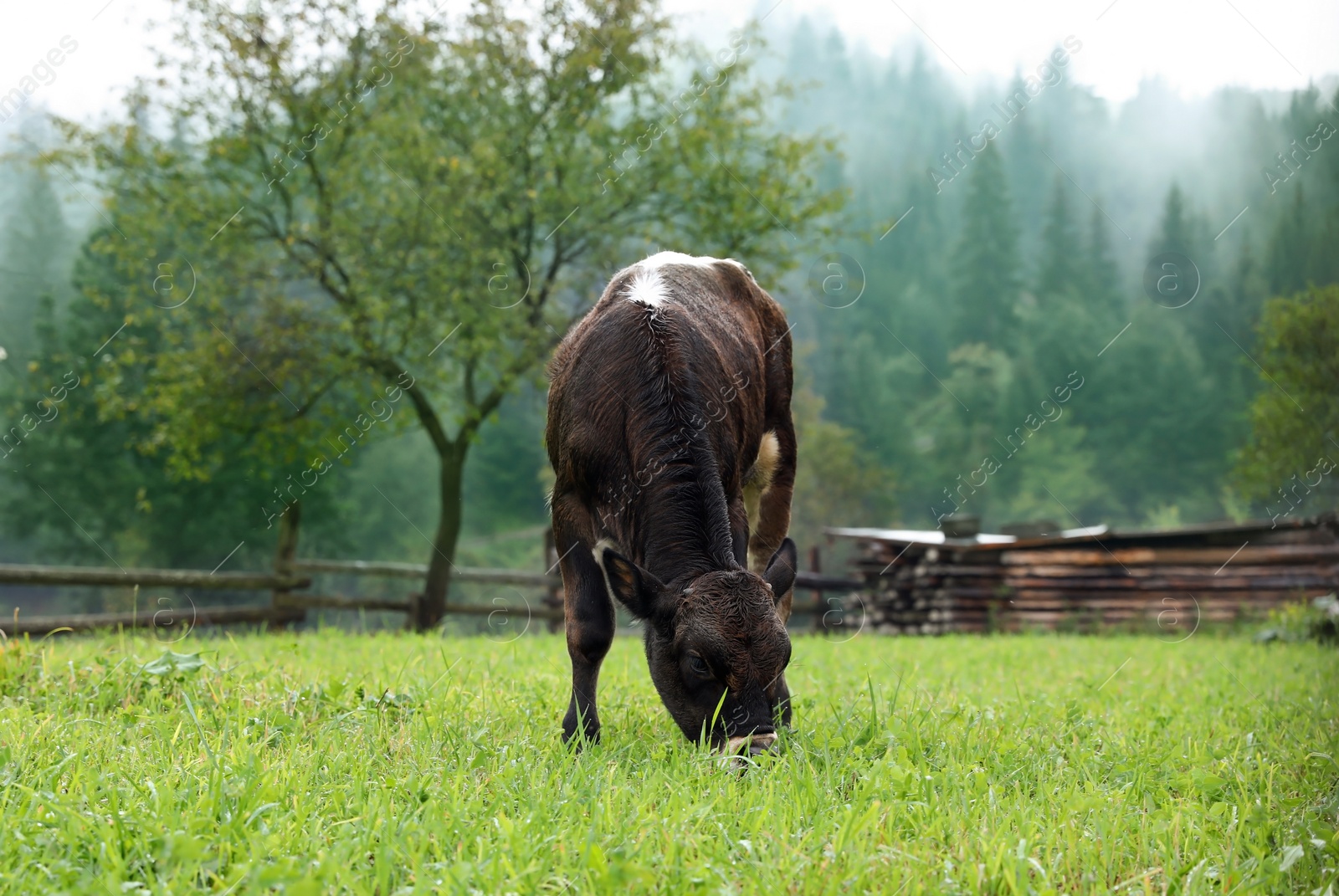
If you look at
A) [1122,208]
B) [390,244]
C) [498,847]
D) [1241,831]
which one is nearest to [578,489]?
[498,847]

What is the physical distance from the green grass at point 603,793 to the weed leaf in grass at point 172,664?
50 millimetres

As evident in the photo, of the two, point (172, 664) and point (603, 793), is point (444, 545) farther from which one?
point (603, 793)

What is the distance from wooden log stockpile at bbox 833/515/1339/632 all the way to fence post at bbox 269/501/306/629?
10.4 metres

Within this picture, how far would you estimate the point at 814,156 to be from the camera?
17250 millimetres

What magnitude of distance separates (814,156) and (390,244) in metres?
7.19

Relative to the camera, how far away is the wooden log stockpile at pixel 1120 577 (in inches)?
632

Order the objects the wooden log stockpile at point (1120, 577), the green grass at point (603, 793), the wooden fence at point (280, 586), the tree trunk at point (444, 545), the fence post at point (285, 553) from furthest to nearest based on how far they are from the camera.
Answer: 1. the tree trunk at point (444, 545)
2. the wooden log stockpile at point (1120, 577)
3. the fence post at point (285, 553)
4. the wooden fence at point (280, 586)
5. the green grass at point (603, 793)

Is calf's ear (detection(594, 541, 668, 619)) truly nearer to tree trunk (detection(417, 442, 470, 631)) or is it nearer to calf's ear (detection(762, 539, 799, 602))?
calf's ear (detection(762, 539, 799, 602))

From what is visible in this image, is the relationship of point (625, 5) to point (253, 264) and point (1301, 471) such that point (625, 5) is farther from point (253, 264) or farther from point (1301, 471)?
point (1301, 471)

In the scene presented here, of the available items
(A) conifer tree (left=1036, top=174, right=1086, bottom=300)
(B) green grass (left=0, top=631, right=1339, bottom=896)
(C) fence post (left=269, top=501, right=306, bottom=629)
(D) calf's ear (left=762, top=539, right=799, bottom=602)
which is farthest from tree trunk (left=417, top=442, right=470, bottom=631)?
(A) conifer tree (left=1036, top=174, right=1086, bottom=300)

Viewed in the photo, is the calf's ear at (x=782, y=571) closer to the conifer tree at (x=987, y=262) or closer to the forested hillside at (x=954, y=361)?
the forested hillside at (x=954, y=361)

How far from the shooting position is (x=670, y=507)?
14.3 feet

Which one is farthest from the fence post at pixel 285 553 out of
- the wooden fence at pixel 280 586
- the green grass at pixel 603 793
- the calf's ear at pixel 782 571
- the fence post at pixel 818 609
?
the calf's ear at pixel 782 571

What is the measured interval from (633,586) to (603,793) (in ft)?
4.09
